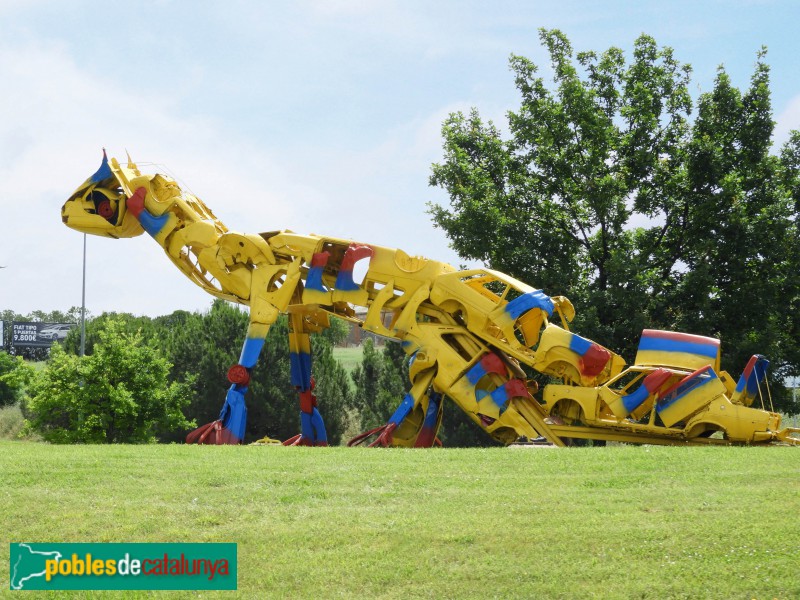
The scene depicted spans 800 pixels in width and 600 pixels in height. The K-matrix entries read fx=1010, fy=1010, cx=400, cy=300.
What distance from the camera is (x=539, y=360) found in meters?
17.0

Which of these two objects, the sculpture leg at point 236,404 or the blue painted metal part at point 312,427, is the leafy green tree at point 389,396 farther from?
the sculpture leg at point 236,404

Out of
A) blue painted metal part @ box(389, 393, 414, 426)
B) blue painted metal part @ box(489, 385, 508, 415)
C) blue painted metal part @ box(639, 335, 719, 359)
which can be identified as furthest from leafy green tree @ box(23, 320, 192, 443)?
blue painted metal part @ box(639, 335, 719, 359)

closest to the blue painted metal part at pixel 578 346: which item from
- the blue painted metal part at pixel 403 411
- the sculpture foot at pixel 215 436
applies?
the blue painted metal part at pixel 403 411

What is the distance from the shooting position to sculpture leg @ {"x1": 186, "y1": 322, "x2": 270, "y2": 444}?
685 inches

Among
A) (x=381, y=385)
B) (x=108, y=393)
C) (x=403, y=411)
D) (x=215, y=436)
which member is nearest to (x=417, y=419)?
(x=403, y=411)

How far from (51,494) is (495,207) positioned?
50.5 ft

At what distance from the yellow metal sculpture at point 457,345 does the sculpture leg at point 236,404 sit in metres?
0.02

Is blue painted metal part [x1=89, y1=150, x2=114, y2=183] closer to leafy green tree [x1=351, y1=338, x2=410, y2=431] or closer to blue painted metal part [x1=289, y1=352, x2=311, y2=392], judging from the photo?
blue painted metal part [x1=289, y1=352, x2=311, y2=392]

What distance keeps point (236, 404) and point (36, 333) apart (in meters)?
66.3

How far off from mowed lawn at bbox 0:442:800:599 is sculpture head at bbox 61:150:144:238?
6.03m

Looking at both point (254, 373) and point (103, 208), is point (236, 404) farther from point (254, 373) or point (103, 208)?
point (254, 373)

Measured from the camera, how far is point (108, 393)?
2617cm

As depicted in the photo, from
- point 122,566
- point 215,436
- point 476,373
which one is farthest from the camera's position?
point 215,436

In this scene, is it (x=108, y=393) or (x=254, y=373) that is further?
(x=254, y=373)
